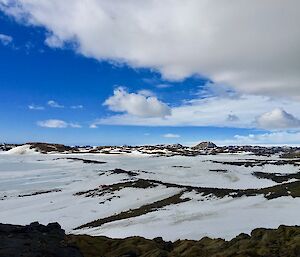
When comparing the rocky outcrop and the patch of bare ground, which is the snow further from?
the rocky outcrop

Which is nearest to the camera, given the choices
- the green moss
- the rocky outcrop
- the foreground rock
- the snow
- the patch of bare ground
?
the green moss

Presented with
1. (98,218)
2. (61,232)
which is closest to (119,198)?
(98,218)

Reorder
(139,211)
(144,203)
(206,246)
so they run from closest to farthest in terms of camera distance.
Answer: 1. (206,246)
2. (139,211)
3. (144,203)

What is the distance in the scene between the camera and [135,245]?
1557cm

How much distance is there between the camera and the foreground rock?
1324 cm

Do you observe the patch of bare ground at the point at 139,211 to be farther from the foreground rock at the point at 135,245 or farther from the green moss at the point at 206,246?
the green moss at the point at 206,246

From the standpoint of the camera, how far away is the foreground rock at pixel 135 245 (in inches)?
521

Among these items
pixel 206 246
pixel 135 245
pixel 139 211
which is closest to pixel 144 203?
pixel 139 211

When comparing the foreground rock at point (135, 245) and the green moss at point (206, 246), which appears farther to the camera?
the foreground rock at point (135, 245)

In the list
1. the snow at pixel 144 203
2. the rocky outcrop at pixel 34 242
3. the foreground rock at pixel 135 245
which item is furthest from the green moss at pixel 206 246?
the snow at pixel 144 203

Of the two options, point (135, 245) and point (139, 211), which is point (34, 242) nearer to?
point (135, 245)

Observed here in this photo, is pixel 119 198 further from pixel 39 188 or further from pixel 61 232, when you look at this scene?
pixel 61 232

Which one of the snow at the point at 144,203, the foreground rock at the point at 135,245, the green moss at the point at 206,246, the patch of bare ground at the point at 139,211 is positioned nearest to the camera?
the green moss at the point at 206,246

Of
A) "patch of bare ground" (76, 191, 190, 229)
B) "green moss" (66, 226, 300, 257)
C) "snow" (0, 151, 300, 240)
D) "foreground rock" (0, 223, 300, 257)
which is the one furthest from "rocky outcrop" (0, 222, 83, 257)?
"patch of bare ground" (76, 191, 190, 229)
